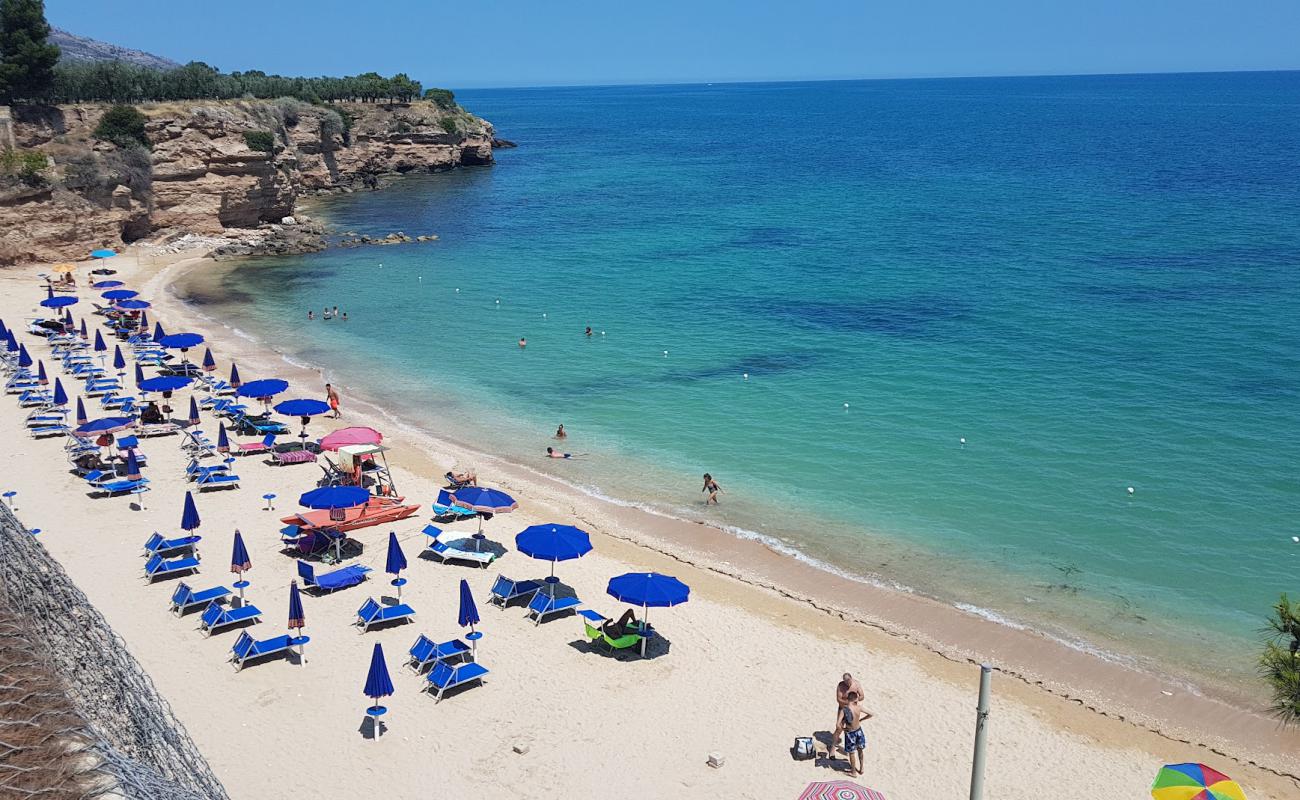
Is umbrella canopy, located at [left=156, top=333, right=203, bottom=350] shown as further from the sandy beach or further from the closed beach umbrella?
the closed beach umbrella

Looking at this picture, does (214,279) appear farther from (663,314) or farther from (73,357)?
(663,314)

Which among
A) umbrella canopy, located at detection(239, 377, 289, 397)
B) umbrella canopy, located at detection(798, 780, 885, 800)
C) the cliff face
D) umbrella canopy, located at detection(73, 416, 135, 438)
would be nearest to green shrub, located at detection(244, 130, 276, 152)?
the cliff face

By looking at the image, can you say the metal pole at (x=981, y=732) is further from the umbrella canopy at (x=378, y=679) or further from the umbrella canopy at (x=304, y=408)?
the umbrella canopy at (x=304, y=408)

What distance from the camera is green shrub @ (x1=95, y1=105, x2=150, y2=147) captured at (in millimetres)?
50594

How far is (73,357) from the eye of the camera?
32.2 meters

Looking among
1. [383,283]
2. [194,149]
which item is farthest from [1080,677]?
[194,149]

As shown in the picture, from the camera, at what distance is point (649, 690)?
15.5 m

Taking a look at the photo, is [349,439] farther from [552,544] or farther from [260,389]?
[552,544]

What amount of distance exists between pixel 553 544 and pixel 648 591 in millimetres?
2286

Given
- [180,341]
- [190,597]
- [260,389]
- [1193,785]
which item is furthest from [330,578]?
[180,341]

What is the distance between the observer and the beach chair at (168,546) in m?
18.8

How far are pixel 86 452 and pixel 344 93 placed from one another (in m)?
80.0

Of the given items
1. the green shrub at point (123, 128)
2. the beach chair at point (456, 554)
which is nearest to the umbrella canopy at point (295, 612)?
the beach chair at point (456, 554)

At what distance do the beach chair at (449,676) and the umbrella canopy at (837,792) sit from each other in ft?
18.2
